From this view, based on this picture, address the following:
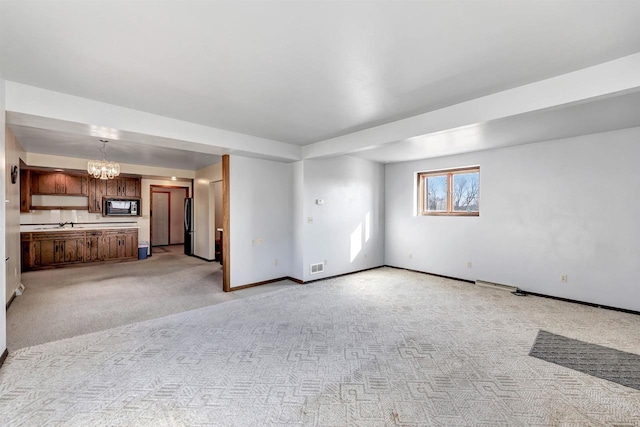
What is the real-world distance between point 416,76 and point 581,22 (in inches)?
44.5

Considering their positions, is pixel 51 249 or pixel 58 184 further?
pixel 58 184

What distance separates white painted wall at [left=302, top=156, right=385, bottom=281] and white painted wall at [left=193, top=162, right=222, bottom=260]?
121 inches

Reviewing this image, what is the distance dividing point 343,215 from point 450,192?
2304mm

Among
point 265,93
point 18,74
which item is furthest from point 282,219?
point 18,74

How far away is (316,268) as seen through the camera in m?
5.75

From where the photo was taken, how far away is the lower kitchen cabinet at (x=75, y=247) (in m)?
6.58

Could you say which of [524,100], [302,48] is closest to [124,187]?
[302,48]

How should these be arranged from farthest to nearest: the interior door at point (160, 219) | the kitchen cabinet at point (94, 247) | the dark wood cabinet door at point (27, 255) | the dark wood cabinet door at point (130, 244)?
the interior door at point (160, 219), the dark wood cabinet door at point (130, 244), the kitchen cabinet at point (94, 247), the dark wood cabinet door at point (27, 255)

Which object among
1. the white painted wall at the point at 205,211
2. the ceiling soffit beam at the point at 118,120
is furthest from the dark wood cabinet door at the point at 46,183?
the ceiling soffit beam at the point at 118,120

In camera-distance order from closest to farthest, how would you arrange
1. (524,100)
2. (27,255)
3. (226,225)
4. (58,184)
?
1. (524,100)
2. (226,225)
3. (27,255)
4. (58,184)

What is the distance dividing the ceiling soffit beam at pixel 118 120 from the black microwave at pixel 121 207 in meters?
4.97

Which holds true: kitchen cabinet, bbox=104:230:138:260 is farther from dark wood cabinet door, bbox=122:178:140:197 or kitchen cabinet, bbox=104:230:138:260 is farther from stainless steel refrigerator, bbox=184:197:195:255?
stainless steel refrigerator, bbox=184:197:195:255

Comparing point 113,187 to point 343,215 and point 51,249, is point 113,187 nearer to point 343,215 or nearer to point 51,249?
point 51,249

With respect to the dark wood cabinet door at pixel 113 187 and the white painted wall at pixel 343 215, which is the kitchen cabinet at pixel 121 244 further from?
the white painted wall at pixel 343 215
